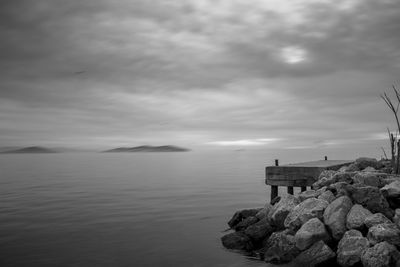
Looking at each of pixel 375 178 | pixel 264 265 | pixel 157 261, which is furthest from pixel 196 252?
pixel 375 178

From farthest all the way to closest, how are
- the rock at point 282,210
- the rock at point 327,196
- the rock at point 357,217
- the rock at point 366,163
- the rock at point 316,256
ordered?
1. the rock at point 366,163
2. the rock at point 282,210
3. the rock at point 327,196
4. the rock at point 357,217
5. the rock at point 316,256

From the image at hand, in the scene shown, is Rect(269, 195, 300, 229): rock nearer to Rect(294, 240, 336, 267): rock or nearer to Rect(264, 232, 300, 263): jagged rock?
Rect(264, 232, 300, 263): jagged rock

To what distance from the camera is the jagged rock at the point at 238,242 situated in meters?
12.9

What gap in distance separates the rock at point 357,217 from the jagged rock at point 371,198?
0.40 metres

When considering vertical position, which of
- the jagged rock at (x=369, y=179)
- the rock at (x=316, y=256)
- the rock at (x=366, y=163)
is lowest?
the rock at (x=316, y=256)

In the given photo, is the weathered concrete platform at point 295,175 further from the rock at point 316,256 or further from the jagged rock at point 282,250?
the rock at point 316,256

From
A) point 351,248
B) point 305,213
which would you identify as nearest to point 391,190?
point 305,213

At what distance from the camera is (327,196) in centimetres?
1220

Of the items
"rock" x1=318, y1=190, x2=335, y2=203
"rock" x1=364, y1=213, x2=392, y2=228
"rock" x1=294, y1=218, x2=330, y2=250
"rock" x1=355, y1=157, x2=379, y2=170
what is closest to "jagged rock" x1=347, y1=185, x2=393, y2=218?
"rock" x1=318, y1=190, x2=335, y2=203

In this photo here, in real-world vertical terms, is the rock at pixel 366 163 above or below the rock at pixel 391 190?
above

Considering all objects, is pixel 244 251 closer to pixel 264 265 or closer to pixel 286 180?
pixel 264 265

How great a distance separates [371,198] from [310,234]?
240 cm

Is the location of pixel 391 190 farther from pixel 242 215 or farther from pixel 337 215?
pixel 242 215

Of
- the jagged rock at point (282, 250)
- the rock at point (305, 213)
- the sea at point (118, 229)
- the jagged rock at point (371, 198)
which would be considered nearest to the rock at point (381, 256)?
the jagged rock at point (371, 198)
